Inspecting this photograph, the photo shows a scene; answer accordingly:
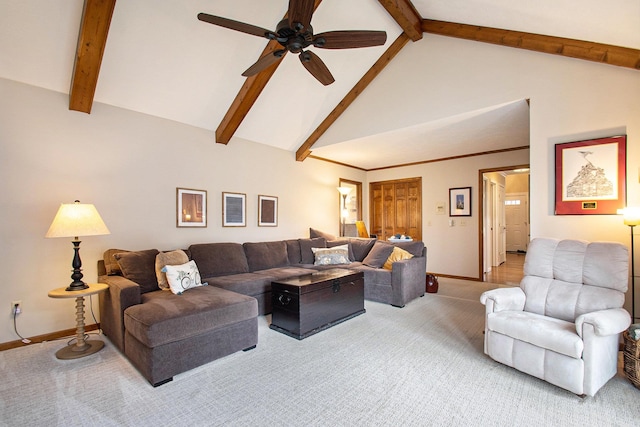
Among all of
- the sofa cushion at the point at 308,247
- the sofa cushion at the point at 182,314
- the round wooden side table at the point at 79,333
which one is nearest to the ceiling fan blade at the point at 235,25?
the sofa cushion at the point at 182,314

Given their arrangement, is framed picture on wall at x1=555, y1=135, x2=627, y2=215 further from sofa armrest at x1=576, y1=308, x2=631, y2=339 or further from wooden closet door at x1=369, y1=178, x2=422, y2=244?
wooden closet door at x1=369, y1=178, x2=422, y2=244

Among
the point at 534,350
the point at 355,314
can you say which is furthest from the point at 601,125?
the point at 355,314

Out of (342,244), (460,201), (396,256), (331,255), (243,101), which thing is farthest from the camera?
(460,201)

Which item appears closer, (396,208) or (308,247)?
(308,247)

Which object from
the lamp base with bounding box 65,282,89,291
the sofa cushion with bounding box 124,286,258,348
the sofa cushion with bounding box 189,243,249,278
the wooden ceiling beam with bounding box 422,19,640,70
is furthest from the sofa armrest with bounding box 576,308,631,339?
the lamp base with bounding box 65,282,89,291

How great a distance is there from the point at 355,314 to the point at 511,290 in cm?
173

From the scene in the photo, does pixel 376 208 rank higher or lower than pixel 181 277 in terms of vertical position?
higher

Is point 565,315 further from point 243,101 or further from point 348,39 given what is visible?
point 243,101

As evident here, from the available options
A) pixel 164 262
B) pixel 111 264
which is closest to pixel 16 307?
pixel 111 264

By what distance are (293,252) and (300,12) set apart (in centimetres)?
358

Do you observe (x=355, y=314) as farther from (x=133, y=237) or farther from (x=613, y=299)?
(x=133, y=237)

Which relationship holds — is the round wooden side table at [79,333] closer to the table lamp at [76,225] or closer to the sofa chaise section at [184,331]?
the table lamp at [76,225]

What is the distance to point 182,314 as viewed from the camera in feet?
7.43

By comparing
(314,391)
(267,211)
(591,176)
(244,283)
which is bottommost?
(314,391)
